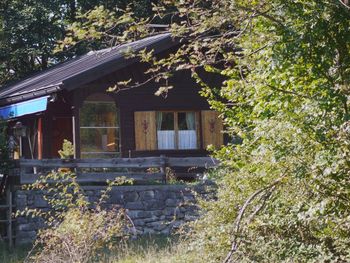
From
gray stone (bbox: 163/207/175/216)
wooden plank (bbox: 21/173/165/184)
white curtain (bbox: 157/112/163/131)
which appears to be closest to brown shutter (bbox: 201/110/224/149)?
white curtain (bbox: 157/112/163/131)

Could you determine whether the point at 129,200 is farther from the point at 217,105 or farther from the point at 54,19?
the point at 54,19

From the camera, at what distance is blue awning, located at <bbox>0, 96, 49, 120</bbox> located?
19172mm

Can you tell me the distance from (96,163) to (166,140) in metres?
5.54

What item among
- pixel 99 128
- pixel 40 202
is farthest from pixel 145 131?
pixel 40 202

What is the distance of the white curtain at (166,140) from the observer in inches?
803

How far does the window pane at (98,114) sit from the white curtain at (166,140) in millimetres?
1411

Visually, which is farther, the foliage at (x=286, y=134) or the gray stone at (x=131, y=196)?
the gray stone at (x=131, y=196)

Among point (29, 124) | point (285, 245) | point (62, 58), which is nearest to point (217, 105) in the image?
point (285, 245)

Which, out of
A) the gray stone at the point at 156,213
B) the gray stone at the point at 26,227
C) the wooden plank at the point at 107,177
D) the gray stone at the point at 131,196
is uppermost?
the wooden plank at the point at 107,177

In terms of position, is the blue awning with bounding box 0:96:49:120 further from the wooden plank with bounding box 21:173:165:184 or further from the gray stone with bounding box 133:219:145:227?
the gray stone with bounding box 133:219:145:227

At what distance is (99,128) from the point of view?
19.9 m

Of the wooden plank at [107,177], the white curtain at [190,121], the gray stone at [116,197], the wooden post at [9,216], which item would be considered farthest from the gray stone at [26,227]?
the white curtain at [190,121]

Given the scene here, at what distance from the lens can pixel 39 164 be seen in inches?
559

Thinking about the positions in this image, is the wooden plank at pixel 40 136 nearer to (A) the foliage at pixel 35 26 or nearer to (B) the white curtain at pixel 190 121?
(B) the white curtain at pixel 190 121
